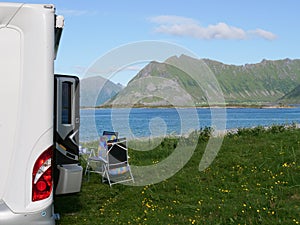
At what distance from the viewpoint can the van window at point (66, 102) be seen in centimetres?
540

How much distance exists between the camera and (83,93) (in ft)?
19.1

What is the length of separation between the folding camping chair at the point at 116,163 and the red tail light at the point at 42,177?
4609mm

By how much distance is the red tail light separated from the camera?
371 cm

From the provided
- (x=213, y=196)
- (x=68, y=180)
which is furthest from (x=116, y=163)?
(x=68, y=180)

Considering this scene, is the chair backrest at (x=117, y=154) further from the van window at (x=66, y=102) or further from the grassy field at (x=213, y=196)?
the van window at (x=66, y=102)

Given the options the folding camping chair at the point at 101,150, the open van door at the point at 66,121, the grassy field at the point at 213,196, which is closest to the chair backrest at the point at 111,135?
the folding camping chair at the point at 101,150

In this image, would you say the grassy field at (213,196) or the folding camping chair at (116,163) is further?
the folding camping chair at (116,163)

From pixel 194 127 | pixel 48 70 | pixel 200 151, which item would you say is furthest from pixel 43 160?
pixel 194 127

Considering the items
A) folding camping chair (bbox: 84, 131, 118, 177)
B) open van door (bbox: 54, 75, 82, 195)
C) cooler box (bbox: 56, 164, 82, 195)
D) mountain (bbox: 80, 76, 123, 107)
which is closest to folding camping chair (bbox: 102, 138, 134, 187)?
folding camping chair (bbox: 84, 131, 118, 177)

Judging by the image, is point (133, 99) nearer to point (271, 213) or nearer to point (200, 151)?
point (200, 151)

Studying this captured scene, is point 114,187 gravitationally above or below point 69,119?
below

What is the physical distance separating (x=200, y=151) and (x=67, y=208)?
4.90 meters

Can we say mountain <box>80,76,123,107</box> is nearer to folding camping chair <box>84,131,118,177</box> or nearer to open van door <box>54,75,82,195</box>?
Answer: open van door <box>54,75,82,195</box>

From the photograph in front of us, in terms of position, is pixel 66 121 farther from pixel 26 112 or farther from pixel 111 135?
pixel 111 135
